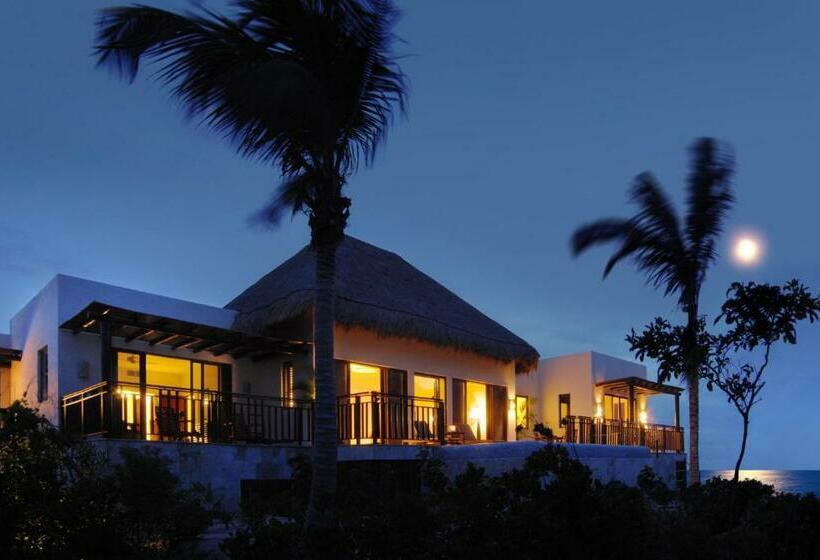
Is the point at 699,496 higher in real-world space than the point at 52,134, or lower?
lower

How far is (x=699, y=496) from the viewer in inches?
386

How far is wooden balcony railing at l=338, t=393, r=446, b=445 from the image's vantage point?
15211 millimetres

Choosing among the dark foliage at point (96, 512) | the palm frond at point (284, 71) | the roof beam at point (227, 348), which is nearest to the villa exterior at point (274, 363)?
the roof beam at point (227, 348)

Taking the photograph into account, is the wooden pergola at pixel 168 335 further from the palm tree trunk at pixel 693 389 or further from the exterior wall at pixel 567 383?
the exterior wall at pixel 567 383

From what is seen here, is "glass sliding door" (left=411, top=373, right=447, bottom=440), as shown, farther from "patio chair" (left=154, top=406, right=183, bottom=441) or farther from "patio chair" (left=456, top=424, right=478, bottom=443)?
"patio chair" (left=154, top=406, right=183, bottom=441)

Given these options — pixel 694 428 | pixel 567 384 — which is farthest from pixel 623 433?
pixel 694 428

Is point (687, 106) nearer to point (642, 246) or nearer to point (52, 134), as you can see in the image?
point (642, 246)

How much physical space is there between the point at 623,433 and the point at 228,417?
10.9 meters

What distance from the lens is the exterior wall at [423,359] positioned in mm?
16594

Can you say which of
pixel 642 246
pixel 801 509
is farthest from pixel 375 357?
pixel 801 509

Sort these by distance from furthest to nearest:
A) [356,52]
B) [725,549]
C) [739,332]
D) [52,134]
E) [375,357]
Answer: [375,357] < [52,134] < [739,332] < [356,52] < [725,549]

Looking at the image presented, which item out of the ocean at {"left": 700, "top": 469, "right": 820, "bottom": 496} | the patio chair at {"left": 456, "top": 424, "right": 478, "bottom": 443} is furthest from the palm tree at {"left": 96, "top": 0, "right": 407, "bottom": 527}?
the patio chair at {"left": 456, "top": 424, "right": 478, "bottom": 443}

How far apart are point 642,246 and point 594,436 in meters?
7.63

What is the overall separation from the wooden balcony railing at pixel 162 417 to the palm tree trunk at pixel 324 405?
16.4 feet
